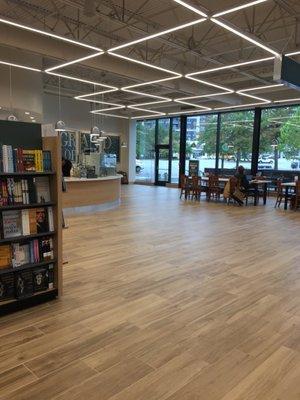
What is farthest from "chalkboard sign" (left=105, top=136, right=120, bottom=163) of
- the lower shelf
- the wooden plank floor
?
the lower shelf

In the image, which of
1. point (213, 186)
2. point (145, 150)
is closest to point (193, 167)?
point (145, 150)

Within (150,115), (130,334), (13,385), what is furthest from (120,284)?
(150,115)

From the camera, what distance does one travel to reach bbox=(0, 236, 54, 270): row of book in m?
3.24

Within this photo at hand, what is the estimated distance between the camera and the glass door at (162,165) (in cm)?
1853

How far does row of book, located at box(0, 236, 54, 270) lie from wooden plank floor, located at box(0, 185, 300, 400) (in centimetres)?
49

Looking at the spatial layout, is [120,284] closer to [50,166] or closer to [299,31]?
[50,166]

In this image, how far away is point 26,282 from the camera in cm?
333

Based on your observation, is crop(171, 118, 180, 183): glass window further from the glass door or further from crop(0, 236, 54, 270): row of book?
crop(0, 236, 54, 270): row of book

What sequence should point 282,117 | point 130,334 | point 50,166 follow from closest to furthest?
point 130,334
point 50,166
point 282,117

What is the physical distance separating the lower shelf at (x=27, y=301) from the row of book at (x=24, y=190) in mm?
939

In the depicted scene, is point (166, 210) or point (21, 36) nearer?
point (21, 36)

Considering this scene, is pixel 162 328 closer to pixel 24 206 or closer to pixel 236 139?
pixel 24 206

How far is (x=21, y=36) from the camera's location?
23.7 feet

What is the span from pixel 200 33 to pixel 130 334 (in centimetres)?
761
